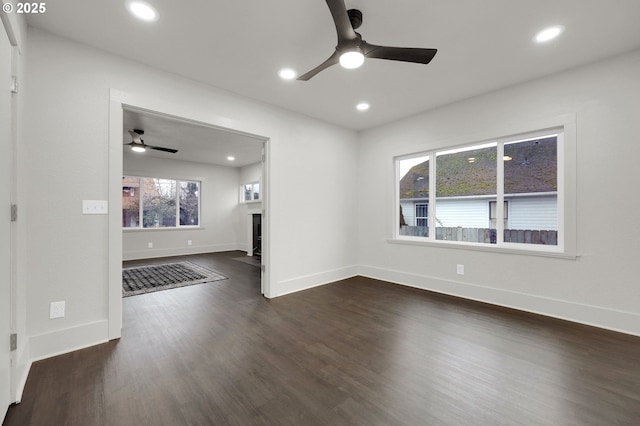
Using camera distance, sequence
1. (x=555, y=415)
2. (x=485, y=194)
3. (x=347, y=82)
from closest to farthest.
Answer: (x=555, y=415), (x=347, y=82), (x=485, y=194)

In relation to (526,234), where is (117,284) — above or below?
below

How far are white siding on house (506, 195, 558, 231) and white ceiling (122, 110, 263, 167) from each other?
3443 millimetres

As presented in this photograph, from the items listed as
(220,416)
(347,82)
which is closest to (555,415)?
(220,416)

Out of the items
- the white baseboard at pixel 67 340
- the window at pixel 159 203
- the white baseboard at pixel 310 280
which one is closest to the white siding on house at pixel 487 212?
the white baseboard at pixel 310 280

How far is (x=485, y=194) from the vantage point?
3598 mm

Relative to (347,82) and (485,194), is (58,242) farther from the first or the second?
(485,194)

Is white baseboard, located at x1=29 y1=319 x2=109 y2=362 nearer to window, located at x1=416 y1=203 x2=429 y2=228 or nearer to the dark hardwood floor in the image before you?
the dark hardwood floor

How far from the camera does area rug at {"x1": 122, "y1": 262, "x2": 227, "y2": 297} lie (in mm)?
4156

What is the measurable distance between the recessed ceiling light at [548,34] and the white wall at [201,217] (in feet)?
24.8

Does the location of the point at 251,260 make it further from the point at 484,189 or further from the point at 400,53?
the point at 400,53

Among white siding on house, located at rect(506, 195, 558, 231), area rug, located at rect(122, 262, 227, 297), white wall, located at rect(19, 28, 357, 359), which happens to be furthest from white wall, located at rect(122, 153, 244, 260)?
white siding on house, located at rect(506, 195, 558, 231)

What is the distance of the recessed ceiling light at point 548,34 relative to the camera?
222 cm

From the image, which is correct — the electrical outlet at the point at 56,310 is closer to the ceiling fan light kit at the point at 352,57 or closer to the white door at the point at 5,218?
the white door at the point at 5,218

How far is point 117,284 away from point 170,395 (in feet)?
4.36
